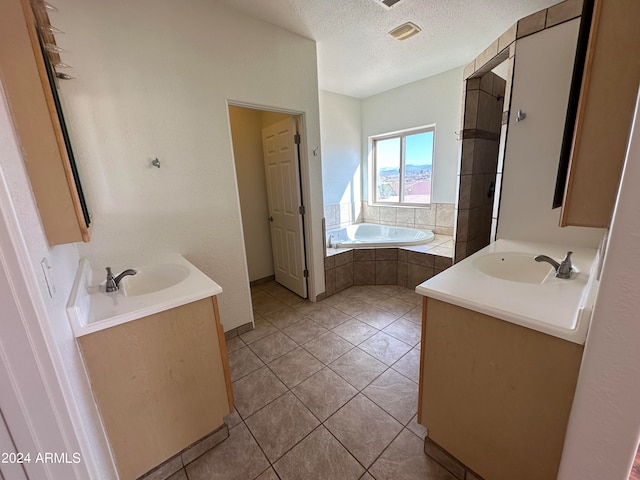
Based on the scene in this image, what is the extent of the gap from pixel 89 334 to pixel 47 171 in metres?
0.61

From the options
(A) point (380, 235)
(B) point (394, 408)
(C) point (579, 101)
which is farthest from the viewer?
(A) point (380, 235)

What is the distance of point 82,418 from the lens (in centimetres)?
81

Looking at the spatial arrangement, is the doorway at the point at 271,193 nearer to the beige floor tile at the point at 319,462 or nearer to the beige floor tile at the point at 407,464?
the beige floor tile at the point at 319,462

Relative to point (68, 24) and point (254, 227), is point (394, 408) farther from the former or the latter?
point (68, 24)

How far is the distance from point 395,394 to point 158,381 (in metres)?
1.36

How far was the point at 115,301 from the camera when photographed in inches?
46.8

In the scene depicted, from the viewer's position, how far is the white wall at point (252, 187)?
306 cm

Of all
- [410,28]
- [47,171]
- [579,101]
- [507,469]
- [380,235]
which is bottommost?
[507,469]

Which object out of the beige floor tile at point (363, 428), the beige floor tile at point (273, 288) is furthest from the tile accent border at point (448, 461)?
the beige floor tile at point (273, 288)

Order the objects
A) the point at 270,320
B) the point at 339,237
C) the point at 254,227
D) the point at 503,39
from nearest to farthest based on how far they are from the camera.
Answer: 1. the point at 503,39
2. the point at 270,320
3. the point at 254,227
4. the point at 339,237

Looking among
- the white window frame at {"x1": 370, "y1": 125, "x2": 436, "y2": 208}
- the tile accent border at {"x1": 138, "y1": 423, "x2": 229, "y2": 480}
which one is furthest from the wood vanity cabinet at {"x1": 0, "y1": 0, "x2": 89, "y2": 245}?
the white window frame at {"x1": 370, "y1": 125, "x2": 436, "y2": 208}

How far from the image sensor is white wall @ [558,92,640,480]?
0.58 m

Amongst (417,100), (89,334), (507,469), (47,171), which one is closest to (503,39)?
(417,100)

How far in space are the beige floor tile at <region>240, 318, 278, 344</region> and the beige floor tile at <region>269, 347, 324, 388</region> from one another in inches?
15.1
